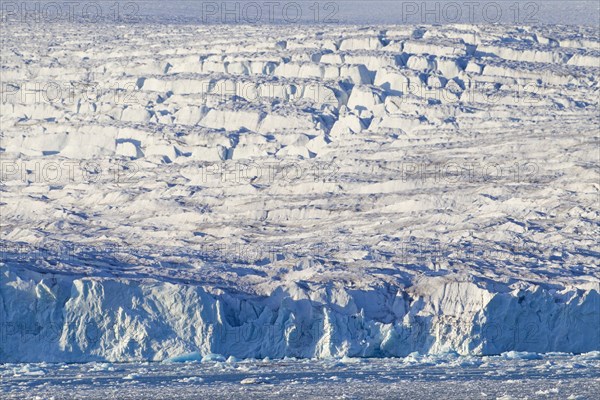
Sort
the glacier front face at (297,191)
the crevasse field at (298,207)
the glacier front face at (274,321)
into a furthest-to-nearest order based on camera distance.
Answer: the glacier front face at (297,191)
the glacier front face at (274,321)
the crevasse field at (298,207)

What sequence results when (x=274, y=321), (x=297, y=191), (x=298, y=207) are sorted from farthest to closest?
1. (x=297, y=191)
2. (x=298, y=207)
3. (x=274, y=321)

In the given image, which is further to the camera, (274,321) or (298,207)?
(298,207)

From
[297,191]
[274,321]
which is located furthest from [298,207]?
[274,321]

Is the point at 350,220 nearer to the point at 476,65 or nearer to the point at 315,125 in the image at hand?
the point at 315,125

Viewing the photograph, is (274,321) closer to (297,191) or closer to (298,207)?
(298,207)

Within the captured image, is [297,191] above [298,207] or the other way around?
above

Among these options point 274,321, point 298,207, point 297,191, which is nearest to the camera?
point 274,321

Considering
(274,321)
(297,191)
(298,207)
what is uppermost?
(274,321)
